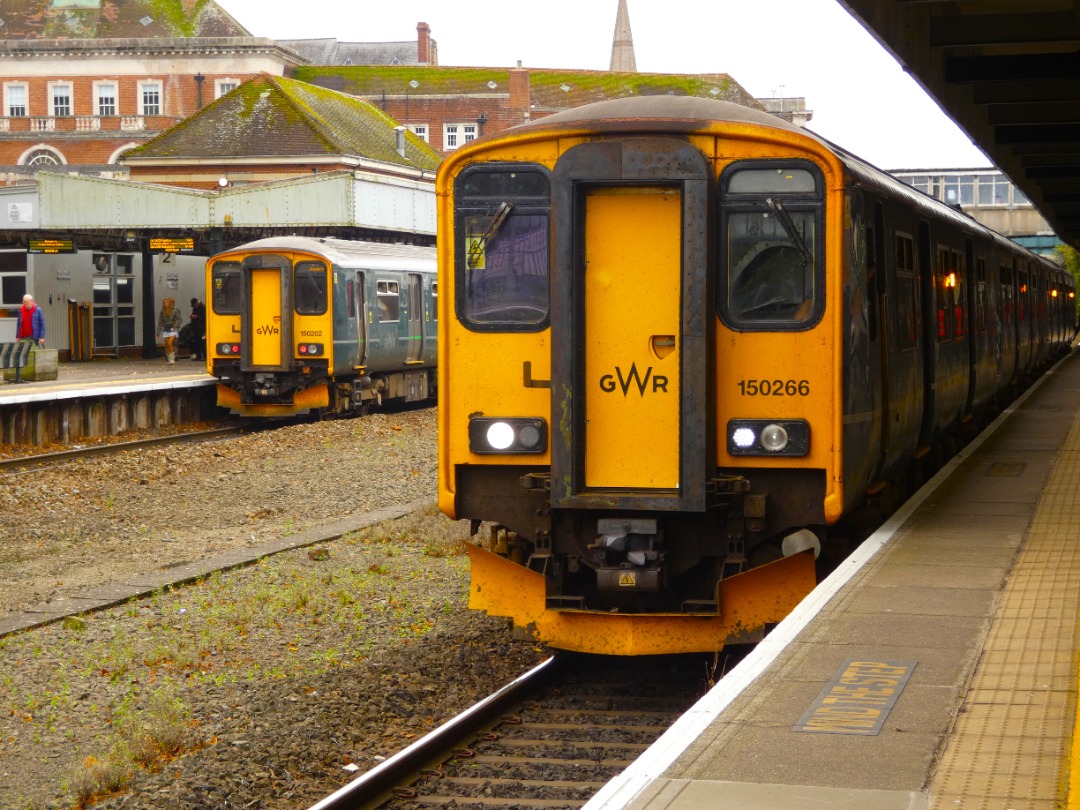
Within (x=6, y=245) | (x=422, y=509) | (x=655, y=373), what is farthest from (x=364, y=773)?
(x=6, y=245)

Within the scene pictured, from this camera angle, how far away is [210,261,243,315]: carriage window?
24.5m

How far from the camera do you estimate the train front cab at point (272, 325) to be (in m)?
24.3

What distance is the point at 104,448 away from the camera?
20578mm

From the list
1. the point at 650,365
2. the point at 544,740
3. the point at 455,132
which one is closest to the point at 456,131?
the point at 455,132

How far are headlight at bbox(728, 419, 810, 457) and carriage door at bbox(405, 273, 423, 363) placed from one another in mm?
20222

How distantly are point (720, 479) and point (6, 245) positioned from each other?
28.2 metres

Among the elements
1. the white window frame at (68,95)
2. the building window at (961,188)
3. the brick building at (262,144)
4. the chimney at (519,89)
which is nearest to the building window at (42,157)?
the white window frame at (68,95)

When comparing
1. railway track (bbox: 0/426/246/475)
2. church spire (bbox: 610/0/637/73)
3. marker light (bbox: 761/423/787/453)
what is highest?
church spire (bbox: 610/0/637/73)

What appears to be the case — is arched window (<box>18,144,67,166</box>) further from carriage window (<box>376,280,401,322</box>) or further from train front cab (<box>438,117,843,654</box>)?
train front cab (<box>438,117,843,654</box>)

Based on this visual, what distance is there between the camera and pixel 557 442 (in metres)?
7.70

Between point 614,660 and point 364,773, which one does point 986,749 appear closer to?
point 364,773

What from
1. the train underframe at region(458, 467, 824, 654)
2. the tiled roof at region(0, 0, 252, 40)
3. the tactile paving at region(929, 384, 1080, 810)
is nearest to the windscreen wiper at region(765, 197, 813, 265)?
the train underframe at region(458, 467, 824, 654)

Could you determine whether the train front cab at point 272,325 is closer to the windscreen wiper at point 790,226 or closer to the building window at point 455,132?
the windscreen wiper at point 790,226

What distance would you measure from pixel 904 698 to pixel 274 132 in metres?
52.4
